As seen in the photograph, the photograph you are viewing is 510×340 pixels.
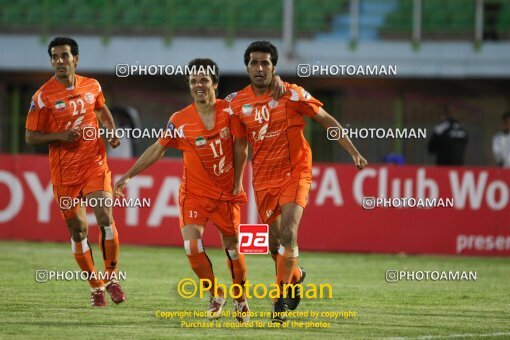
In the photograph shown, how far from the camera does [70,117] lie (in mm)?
11172

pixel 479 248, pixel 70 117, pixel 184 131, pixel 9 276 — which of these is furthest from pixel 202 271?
pixel 479 248

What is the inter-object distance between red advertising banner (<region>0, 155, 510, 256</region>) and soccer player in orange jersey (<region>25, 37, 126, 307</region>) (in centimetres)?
749

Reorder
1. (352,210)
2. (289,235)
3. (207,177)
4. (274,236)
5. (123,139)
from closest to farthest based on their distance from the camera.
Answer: (289,235), (207,177), (274,236), (352,210), (123,139)

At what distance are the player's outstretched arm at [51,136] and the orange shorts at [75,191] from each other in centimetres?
44

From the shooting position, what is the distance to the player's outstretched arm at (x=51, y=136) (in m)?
11.0

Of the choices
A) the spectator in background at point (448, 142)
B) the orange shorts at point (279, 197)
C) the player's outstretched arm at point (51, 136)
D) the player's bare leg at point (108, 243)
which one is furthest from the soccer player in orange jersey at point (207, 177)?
the spectator in background at point (448, 142)

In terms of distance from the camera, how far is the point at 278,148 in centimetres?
1016

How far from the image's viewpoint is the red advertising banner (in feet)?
61.4

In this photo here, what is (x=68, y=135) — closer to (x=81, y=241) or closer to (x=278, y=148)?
(x=81, y=241)

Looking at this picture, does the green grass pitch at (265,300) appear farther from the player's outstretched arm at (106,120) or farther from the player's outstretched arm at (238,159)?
the player's outstretched arm at (106,120)

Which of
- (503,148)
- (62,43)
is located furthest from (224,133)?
(503,148)

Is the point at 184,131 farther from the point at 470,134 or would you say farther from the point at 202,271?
the point at 470,134

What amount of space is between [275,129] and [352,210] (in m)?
8.82

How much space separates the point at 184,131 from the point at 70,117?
161cm
